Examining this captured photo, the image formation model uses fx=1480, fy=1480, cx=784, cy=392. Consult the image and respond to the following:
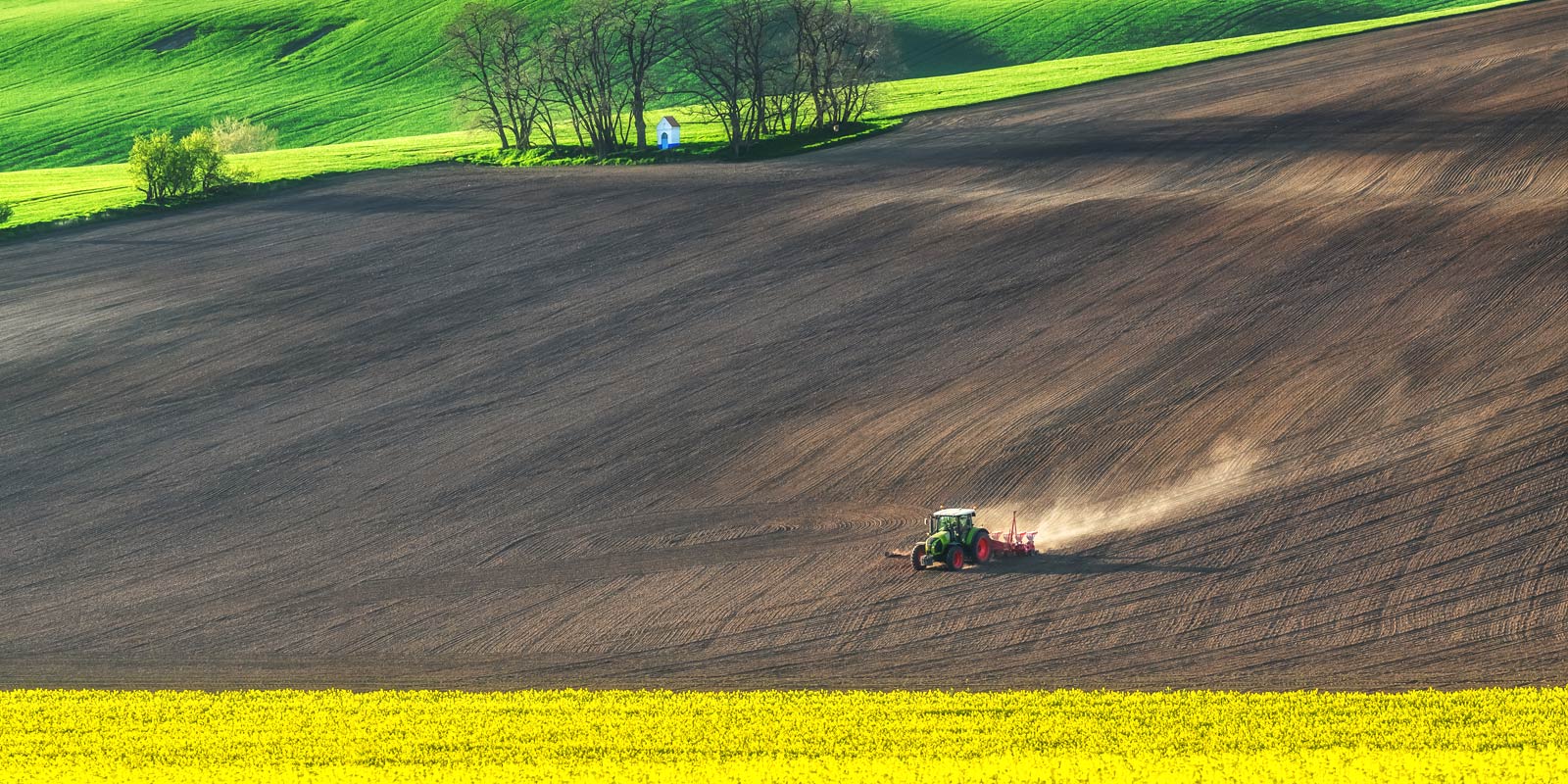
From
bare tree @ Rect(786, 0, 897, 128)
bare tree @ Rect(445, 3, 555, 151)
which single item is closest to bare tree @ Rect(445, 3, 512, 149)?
bare tree @ Rect(445, 3, 555, 151)

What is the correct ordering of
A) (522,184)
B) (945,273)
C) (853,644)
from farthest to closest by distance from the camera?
(522,184), (945,273), (853,644)

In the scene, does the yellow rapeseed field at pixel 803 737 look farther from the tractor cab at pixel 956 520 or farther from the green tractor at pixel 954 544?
the tractor cab at pixel 956 520

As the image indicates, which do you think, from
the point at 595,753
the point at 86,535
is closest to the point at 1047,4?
the point at 86,535

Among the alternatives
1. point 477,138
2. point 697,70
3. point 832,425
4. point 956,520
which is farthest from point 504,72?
point 956,520

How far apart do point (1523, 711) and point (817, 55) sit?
5268 centimetres

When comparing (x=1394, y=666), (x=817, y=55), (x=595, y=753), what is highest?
(x=817, y=55)

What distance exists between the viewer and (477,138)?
263ft

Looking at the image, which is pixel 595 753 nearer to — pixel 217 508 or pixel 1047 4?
pixel 217 508

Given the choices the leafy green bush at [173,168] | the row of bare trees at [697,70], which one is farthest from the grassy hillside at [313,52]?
the leafy green bush at [173,168]

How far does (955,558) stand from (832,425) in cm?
778

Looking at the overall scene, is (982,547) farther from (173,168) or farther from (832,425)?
(173,168)

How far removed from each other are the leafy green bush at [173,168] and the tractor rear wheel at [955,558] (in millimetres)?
47356

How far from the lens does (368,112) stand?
321ft

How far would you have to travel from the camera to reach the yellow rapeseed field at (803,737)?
17.0 meters
